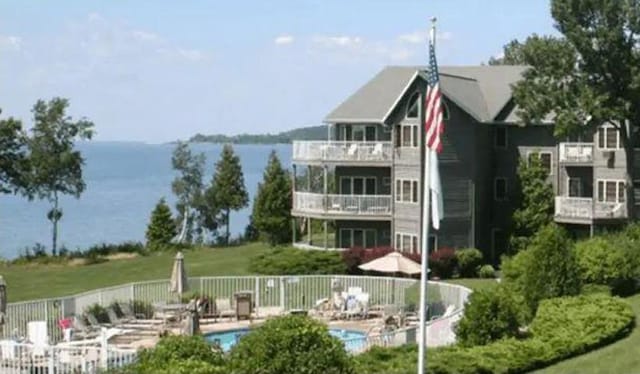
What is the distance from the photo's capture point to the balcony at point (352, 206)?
4909 centimetres

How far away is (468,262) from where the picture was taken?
149ft

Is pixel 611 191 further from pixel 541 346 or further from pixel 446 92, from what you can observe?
pixel 541 346

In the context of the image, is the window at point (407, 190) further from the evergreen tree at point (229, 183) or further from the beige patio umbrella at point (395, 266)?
the evergreen tree at point (229, 183)

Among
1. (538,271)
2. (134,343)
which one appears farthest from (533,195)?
(134,343)

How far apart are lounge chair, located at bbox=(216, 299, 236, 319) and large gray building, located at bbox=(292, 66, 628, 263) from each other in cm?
1509

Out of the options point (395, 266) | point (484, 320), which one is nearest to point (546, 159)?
point (395, 266)

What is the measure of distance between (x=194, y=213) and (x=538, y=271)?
56.3 meters

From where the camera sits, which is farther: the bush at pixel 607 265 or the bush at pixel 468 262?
the bush at pixel 468 262

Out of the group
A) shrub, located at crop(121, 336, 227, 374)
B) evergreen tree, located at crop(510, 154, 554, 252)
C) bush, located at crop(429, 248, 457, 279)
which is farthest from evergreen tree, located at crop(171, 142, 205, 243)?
shrub, located at crop(121, 336, 227, 374)

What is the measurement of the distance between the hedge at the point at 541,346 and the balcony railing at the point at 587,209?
21178 mm

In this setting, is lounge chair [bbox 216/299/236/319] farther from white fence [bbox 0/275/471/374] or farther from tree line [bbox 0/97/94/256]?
tree line [bbox 0/97/94/256]

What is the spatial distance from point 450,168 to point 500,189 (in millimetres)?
3825

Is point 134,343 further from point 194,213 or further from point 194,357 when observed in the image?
point 194,213

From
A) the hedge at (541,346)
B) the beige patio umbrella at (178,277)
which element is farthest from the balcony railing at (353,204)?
the hedge at (541,346)
